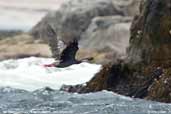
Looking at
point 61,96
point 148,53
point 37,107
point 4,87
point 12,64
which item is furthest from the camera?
point 12,64

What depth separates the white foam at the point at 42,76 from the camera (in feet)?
116

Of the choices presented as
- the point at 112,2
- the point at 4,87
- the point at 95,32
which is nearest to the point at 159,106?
the point at 4,87

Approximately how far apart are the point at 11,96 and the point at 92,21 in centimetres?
2803

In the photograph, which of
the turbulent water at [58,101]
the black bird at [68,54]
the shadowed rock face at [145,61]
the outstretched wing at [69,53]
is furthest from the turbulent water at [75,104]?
the outstretched wing at [69,53]

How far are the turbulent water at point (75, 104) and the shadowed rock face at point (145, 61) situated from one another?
1.18 meters

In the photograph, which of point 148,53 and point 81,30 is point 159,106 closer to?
point 148,53

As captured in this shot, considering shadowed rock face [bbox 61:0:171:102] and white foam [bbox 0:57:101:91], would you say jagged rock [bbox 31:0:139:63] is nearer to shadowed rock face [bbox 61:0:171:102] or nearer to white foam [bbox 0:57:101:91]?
white foam [bbox 0:57:101:91]

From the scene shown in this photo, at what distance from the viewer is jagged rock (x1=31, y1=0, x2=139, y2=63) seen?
56000mm

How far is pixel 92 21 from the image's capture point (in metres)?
55.1

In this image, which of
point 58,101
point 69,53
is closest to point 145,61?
point 69,53

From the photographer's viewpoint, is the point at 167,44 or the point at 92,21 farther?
the point at 92,21

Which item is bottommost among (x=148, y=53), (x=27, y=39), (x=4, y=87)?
(x=27, y=39)

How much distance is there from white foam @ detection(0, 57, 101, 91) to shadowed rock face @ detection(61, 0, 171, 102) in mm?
5775

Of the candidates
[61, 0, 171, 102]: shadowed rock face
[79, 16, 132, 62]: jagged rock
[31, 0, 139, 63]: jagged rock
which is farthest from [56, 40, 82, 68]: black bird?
[31, 0, 139, 63]: jagged rock
